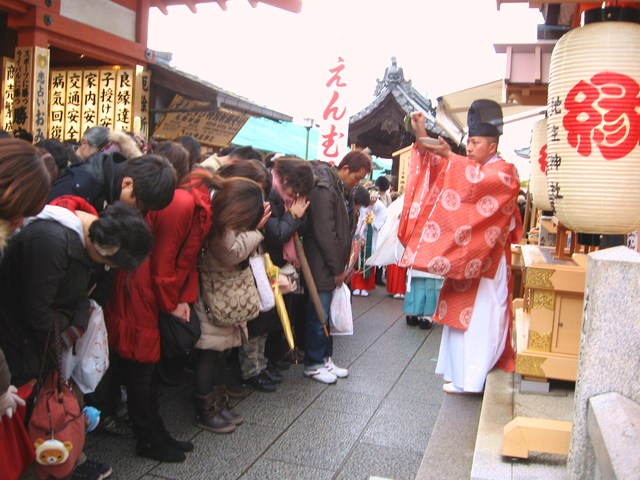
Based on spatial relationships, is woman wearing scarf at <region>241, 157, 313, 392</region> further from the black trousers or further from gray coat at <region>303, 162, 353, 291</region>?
the black trousers

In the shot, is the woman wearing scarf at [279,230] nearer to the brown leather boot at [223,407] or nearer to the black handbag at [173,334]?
the brown leather boot at [223,407]

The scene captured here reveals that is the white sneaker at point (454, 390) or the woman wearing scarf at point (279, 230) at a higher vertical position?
the woman wearing scarf at point (279, 230)

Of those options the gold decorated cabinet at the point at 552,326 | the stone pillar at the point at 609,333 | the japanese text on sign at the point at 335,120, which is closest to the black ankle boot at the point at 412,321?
the japanese text on sign at the point at 335,120

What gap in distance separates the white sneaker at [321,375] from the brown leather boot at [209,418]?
1.45 metres

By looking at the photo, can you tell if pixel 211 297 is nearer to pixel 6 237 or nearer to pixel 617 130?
pixel 6 237

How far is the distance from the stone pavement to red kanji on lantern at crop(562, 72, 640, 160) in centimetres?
195

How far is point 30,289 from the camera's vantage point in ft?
9.94

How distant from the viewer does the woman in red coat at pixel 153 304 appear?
13.4ft

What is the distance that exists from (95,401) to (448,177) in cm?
299

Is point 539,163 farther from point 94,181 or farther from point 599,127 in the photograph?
point 94,181

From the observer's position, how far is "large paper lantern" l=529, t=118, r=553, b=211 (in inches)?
246

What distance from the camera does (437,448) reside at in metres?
4.11

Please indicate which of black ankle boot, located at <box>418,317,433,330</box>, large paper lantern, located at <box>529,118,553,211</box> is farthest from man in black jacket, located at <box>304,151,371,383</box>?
black ankle boot, located at <box>418,317,433,330</box>

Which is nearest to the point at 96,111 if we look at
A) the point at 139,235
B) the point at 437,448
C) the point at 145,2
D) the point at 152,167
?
the point at 145,2
